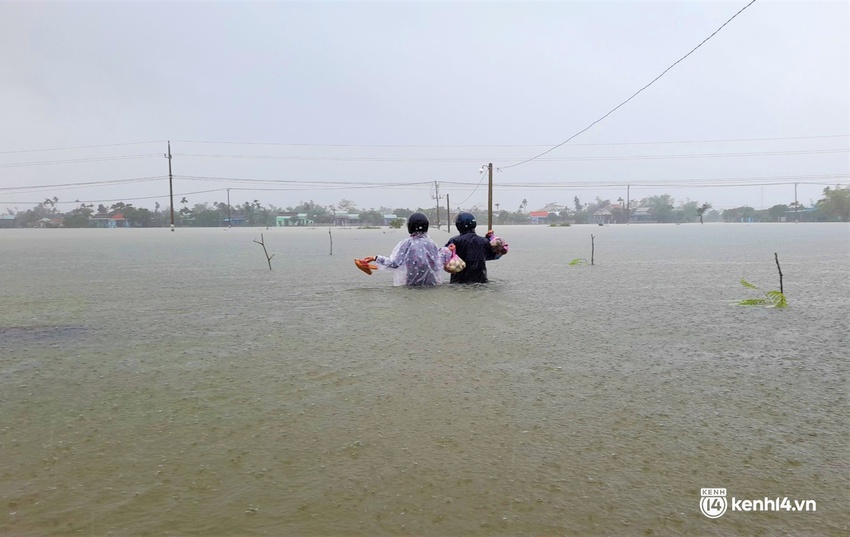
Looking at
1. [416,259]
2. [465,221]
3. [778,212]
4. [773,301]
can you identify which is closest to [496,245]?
[465,221]

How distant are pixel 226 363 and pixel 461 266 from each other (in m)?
6.23

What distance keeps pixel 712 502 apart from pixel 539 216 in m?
145

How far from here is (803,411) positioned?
153 inches

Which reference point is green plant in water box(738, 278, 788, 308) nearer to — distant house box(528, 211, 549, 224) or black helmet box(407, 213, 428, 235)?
black helmet box(407, 213, 428, 235)

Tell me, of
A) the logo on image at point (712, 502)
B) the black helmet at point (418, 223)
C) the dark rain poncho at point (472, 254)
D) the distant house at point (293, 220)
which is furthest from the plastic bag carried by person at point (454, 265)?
the distant house at point (293, 220)

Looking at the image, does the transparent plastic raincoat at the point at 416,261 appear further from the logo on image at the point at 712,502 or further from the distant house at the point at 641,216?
the distant house at the point at 641,216

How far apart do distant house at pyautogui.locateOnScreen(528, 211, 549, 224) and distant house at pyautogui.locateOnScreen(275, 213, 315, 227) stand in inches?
2003

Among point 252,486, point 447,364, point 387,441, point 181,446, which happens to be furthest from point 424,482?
point 447,364

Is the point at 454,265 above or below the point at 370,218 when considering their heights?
below

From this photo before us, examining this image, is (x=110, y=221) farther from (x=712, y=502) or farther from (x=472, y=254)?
(x=712, y=502)

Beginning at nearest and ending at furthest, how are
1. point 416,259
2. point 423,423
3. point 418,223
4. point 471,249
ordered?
point 423,423 → point 418,223 → point 416,259 → point 471,249

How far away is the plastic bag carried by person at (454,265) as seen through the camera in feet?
36.3

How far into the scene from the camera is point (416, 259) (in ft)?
36.6

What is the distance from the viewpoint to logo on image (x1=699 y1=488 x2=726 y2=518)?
260 centimetres
